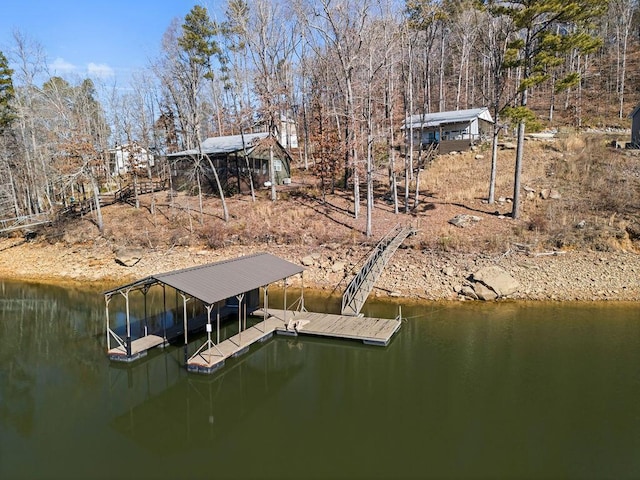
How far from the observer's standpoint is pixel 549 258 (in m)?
23.0

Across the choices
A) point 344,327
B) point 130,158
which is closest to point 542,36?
point 344,327

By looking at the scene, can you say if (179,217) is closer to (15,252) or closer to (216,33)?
(15,252)


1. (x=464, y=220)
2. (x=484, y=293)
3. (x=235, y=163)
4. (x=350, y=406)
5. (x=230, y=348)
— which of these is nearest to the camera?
(x=350, y=406)

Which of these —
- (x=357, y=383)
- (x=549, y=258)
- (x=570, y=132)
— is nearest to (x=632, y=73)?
(x=570, y=132)

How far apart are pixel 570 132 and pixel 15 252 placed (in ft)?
158

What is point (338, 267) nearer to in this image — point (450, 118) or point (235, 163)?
point (235, 163)

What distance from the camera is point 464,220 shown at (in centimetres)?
2673

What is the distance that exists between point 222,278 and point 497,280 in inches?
536

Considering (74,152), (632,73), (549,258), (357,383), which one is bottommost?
(357,383)

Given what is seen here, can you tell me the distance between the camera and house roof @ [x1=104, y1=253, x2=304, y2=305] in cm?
1456

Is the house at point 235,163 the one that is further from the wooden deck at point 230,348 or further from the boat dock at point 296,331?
the wooden deck at point 230,348

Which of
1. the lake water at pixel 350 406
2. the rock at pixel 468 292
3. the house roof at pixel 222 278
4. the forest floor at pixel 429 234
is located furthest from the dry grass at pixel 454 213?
the house roof at pixel 222 278

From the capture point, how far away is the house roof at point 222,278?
14.6m

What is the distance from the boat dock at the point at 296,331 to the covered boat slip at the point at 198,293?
469 mm
